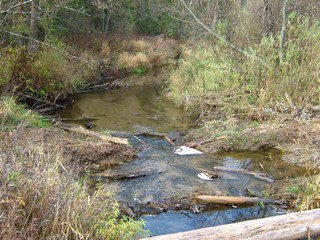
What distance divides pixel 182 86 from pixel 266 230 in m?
11.3

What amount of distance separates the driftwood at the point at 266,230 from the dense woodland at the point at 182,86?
871mm

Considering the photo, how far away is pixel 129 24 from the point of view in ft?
92.9

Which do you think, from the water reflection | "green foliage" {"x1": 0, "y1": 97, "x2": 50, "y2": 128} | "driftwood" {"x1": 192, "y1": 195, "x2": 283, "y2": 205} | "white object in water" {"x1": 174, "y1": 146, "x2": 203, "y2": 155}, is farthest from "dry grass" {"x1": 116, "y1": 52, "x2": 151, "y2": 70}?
the water reflection

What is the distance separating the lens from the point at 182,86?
15.3 m

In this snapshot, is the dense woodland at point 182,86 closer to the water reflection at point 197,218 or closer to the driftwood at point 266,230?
the water reflection at point 197,218

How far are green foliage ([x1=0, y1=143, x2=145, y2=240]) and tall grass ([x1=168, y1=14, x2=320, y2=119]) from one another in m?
7.54

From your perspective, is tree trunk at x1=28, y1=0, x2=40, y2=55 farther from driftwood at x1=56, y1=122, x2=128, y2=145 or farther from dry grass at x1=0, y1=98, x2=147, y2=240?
dry grass at x1=0, y1=98, x2=147, y2=240

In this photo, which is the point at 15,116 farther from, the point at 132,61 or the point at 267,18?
the point at 132,61

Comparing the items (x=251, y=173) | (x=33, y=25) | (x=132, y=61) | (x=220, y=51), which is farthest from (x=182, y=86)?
(x=251, y=173)

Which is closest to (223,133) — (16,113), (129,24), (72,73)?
(16,113)

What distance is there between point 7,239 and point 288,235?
2.95 metres

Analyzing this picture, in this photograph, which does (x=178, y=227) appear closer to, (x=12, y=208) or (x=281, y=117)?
(x=12, y=208)

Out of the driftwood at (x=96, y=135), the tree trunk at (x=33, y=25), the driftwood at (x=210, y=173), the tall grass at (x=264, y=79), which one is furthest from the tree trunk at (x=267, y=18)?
the tree trunk at (x=33, y=25)

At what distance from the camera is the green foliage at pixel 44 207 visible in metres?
3.60
